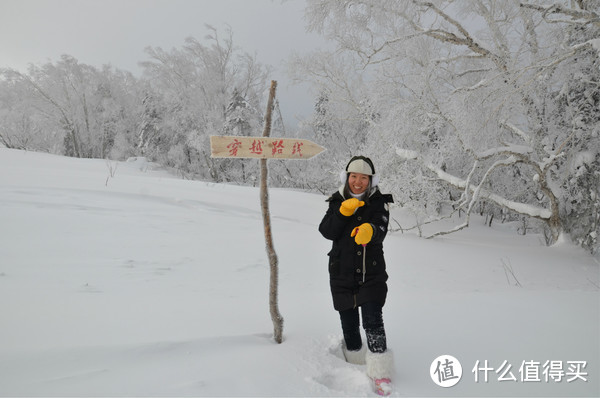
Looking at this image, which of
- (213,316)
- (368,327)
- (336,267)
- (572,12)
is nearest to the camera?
(368,327)

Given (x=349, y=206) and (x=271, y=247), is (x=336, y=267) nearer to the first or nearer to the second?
(x=349, y=206)

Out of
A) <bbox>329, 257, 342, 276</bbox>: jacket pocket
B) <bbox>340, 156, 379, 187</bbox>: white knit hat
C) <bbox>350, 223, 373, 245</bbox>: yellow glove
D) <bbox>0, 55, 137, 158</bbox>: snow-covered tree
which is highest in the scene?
<bbox>0, 55, 137, 158</bbox>: snow-covered tree

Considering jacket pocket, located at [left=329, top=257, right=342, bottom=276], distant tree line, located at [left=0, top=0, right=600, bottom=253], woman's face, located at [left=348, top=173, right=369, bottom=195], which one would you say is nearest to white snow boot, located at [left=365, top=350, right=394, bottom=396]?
jacket pocket, located at [left=329, top=257, right=342, bottom=276]

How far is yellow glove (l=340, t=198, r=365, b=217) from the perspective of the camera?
2.08 m

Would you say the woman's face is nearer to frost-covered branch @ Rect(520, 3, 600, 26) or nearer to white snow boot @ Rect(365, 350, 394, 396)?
white snow boot @ Rect(365, 350, 394, 396)

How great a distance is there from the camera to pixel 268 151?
8.01 feet

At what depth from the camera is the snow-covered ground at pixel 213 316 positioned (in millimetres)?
1798

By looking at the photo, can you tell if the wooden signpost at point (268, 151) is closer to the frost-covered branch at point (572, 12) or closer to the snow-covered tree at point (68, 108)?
the frost-covered branch at point (572, 12)

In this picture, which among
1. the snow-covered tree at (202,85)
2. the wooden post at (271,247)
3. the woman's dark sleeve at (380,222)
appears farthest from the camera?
the snow-covered tree at (202,85)

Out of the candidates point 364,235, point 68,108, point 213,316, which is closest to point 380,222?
point 364,235

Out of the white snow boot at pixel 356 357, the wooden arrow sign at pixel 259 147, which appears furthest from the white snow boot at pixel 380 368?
the wooden arrow sign at pixel 259 147

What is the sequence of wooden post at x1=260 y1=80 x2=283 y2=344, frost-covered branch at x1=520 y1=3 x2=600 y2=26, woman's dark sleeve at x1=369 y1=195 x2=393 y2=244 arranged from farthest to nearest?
frost-covered branch at x1=520 y1=3 x2=600 y2=26
wooden post at x1=260 y1=80 x2=283 y2=344
woman's dark sleeve at x1=369 y1=195 x2=393 y2=244

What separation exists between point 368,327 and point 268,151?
57.3 inches

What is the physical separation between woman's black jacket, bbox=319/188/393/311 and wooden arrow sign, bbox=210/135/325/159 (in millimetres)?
491
